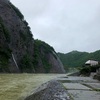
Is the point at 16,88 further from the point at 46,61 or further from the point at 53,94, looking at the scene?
the point at 46,61

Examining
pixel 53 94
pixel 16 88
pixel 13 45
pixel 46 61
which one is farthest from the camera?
pixel 46 61

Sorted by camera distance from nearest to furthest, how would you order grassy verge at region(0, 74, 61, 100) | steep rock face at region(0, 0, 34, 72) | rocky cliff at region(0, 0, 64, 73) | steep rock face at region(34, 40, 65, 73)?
grassy verge at region(0, 74, 61, 100) → rocky cliff at region(0, 0, 64, 73) → steep rock face at region(0, 0, 34, 72) → steep rock face at region(34, 40, 65, 73)

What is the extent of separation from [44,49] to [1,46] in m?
48.6

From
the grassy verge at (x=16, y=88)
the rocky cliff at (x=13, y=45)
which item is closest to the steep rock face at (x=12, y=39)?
the rocky cliff at (x=13, y=45)

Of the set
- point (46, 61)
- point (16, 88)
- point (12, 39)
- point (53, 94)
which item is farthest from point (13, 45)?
point (53, 94)

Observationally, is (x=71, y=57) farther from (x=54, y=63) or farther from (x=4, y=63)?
(x=4, y=63)

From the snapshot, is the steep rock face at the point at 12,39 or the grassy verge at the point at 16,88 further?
the steep rock face at the point at 12,39

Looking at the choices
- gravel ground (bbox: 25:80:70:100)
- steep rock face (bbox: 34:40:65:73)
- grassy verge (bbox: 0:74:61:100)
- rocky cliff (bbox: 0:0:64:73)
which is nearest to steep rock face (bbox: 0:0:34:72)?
rocky cliff (bbox: 0:0:64:73)

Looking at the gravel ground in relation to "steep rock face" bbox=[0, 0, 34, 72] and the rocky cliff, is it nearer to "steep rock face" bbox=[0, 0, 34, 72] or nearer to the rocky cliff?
the rocky cliff

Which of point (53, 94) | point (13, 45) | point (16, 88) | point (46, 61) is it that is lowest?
point (53, 94)

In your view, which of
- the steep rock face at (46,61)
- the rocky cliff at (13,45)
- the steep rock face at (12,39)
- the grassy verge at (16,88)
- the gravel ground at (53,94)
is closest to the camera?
the gravel ground at (53,94)

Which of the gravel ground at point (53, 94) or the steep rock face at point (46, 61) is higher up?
the steep rock face at point (46, 61)

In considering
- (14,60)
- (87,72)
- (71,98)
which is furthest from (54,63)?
(71,98)

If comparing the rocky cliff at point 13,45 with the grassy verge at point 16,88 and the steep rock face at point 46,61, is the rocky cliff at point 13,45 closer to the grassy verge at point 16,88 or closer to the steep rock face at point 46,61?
the steep rock face at point 46,61
